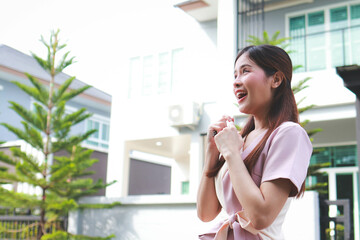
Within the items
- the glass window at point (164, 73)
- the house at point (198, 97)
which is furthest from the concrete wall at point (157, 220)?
the glass window at point (164, 73)

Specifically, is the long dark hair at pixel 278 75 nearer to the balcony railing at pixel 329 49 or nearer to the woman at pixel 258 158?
the woman at pixel 258 158

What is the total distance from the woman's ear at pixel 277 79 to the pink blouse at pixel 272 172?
0.37ft

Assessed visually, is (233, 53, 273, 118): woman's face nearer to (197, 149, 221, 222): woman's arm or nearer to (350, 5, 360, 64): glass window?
(197, 149, 221, 222): woman's arm

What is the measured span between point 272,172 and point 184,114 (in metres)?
8.16

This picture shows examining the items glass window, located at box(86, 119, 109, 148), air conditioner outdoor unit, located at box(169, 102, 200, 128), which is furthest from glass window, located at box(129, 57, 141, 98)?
glass window, located at box(86, 119, 109, 148)

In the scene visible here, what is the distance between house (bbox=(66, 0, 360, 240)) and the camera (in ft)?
21.8

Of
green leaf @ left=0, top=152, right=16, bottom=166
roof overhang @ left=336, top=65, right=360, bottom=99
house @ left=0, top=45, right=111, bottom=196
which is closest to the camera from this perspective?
roof overhang @ left=336, top=65, right=360, bottom=99

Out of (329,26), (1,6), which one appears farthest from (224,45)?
(1,6)

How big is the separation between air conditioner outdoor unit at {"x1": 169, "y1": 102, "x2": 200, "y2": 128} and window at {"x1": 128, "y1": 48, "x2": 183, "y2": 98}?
0.94 metres

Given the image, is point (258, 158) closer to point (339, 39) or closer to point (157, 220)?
point (157, 220)

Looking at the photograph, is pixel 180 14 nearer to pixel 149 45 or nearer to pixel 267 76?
pixel 149 45

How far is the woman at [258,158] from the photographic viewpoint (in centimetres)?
108

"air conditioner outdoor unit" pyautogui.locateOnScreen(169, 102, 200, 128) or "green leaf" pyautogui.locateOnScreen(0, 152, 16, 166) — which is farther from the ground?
"air conditioner outdoor unit" pyautogui.locateOnScreen(169, 102, 200, 128)

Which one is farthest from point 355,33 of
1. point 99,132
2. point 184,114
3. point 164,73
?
point 99,132
